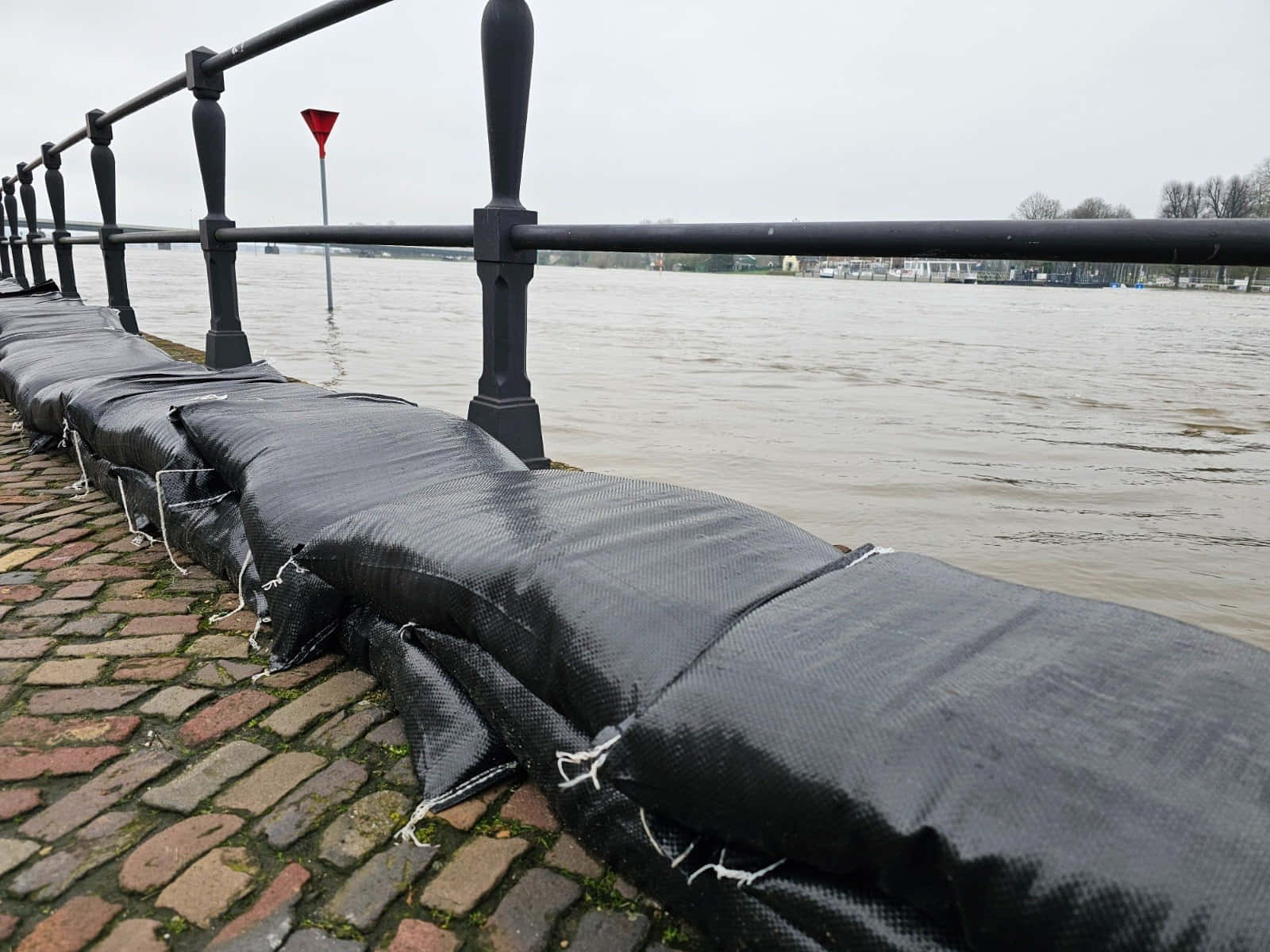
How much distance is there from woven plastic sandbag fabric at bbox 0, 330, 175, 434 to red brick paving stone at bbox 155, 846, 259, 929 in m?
2.15

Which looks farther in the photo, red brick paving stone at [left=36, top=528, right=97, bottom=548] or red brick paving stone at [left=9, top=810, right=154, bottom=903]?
red brick paving stone at [left=36, top=528, right=97, bottom=548]

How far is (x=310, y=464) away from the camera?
1.67 m

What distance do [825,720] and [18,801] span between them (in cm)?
109

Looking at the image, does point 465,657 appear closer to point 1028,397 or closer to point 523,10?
point 523,10

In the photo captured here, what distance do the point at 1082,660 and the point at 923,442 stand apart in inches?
161

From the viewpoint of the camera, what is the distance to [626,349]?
9000 millimetres

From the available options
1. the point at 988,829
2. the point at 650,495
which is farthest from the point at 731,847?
the point at 650,495

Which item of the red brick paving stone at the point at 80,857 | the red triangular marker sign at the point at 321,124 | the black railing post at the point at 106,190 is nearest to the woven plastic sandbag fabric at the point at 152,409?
the red brick paving stone at the point at 80,857

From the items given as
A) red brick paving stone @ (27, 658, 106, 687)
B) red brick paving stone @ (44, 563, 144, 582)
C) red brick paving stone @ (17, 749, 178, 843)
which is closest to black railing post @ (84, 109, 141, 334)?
red brick paving stone @ (44, 563, 144, 582)

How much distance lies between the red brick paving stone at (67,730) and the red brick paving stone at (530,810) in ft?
2.05

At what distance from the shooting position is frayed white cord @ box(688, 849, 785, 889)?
839 mm

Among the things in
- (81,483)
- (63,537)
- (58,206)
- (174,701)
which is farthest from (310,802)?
(58,206)

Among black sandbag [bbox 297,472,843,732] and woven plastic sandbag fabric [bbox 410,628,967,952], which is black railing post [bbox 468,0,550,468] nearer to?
black sandbag [bbox 297,472,843,732]

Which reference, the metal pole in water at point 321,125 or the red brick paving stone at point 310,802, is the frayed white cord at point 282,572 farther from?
the metal pole in water at point 321,125
